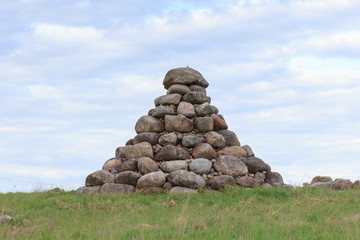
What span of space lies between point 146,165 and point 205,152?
2525 millimetres

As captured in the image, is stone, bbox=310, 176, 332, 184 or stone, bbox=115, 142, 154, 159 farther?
stone, bbox=310, 176, 332, 184

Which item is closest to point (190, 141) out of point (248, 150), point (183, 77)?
point (248, 150)

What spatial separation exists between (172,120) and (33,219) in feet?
25.4

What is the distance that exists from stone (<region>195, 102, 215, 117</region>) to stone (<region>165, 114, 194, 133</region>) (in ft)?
2.31

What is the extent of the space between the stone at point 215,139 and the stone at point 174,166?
178 centimetres

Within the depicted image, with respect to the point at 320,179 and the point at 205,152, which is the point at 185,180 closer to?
the point at 205,152

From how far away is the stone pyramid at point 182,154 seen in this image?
1758 centimetres

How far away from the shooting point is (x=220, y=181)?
17453 mm

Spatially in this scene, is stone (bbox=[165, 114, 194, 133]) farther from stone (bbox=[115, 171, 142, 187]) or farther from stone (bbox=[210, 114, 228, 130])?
stone (bbox=[115, 171, 142, 187])

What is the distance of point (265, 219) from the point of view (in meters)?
11.4

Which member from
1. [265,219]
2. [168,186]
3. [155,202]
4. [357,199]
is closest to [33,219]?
[155,202]

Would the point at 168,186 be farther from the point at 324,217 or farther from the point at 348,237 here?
the point at 348,237

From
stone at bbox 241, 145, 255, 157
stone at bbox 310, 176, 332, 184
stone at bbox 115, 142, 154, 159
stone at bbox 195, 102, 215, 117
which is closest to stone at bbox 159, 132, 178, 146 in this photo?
stone at bbox 115, 142, 154, 159

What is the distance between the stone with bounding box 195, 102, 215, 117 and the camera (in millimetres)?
19750
